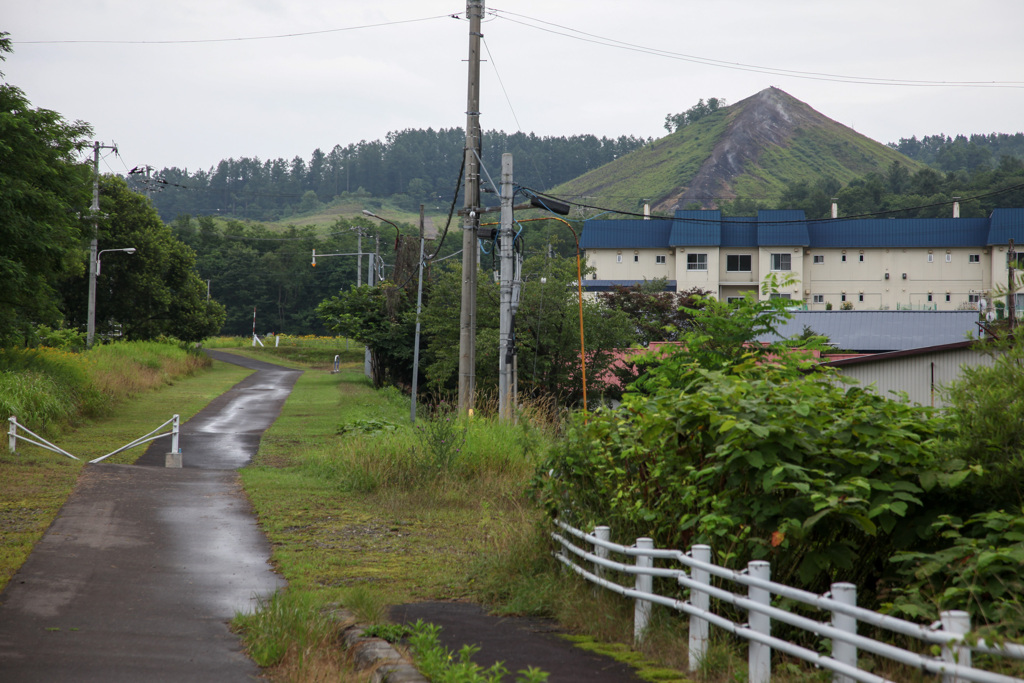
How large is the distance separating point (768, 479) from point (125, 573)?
627 centimetres

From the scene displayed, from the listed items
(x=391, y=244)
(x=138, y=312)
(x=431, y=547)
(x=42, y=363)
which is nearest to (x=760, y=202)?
(x=391, y=244)

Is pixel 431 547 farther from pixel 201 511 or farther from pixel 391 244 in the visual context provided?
pixel 391 244

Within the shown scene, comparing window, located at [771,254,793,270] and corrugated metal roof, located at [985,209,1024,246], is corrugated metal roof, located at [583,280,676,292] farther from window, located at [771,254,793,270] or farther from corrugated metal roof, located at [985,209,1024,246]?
corrugated metal roof, located at [985,209,1024,246]

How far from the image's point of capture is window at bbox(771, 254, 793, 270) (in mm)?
71125

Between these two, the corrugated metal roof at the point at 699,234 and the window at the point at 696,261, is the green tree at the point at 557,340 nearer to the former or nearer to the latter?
the corrugated metal roof at the point at 699,234

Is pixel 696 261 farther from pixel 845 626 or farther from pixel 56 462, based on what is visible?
pixel 845 626

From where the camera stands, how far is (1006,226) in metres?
67.7

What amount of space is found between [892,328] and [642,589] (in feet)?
134

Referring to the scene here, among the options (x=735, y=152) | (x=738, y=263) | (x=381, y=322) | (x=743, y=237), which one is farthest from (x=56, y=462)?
(x=735, y=152)

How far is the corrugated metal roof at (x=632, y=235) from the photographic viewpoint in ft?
245

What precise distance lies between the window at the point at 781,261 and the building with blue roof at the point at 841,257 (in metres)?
0.08

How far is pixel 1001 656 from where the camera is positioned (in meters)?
3.83

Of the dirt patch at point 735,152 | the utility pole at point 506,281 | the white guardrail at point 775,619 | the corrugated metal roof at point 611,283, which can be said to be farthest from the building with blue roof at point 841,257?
the dirt patch at point 735,152

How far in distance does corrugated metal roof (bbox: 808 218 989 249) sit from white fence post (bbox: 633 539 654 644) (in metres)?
68.4
